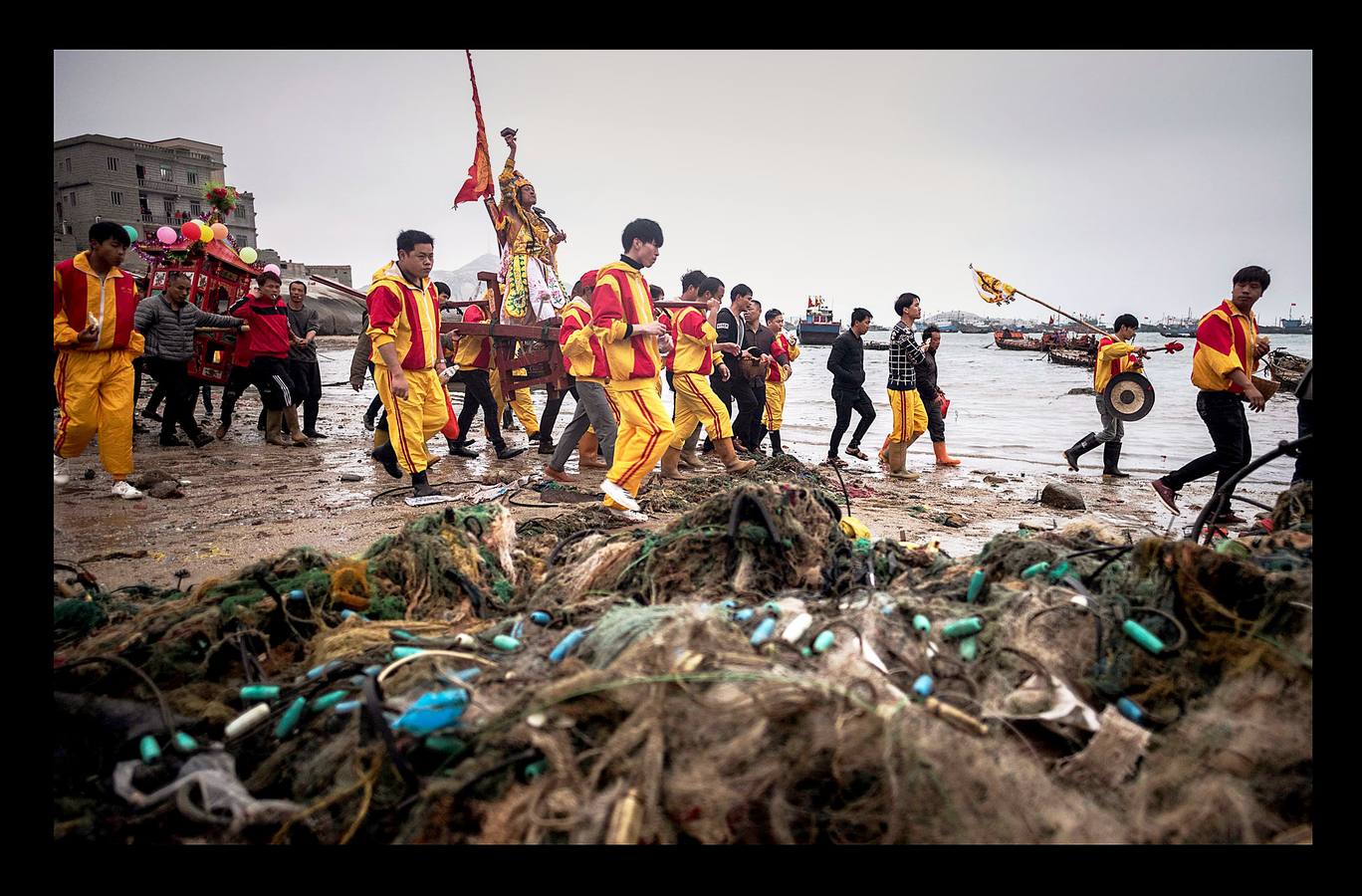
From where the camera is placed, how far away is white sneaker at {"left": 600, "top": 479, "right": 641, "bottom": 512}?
559 cm

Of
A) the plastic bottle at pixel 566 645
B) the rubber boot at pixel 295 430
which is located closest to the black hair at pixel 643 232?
the plastic bottle at pixel 566 645

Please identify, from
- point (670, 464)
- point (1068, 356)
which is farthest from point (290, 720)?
point (1068, 356)

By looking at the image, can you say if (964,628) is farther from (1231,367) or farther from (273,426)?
(273,426)

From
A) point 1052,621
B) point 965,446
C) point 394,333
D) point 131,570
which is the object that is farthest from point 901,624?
→ point 965,446

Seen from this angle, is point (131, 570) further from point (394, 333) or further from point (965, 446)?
point (965, 446)

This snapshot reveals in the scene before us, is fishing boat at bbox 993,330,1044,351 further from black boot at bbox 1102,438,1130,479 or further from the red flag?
the red flag

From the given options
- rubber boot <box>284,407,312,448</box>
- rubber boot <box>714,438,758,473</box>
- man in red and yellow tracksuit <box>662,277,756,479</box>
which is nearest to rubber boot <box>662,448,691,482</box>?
man in red and yellow tracksuit <box>662,277,756,479</box>

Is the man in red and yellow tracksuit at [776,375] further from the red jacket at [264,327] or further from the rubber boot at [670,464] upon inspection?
the red jacket at [264,327]

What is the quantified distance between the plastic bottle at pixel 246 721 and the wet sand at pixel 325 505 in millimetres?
2410

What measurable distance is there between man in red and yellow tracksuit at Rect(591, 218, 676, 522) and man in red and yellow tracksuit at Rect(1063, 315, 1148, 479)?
5.61 meters

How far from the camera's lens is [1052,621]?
2.32 metres

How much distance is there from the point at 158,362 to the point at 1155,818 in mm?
9744

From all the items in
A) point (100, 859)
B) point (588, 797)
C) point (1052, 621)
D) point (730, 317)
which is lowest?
point (100, 859)

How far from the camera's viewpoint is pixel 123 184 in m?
54.8
